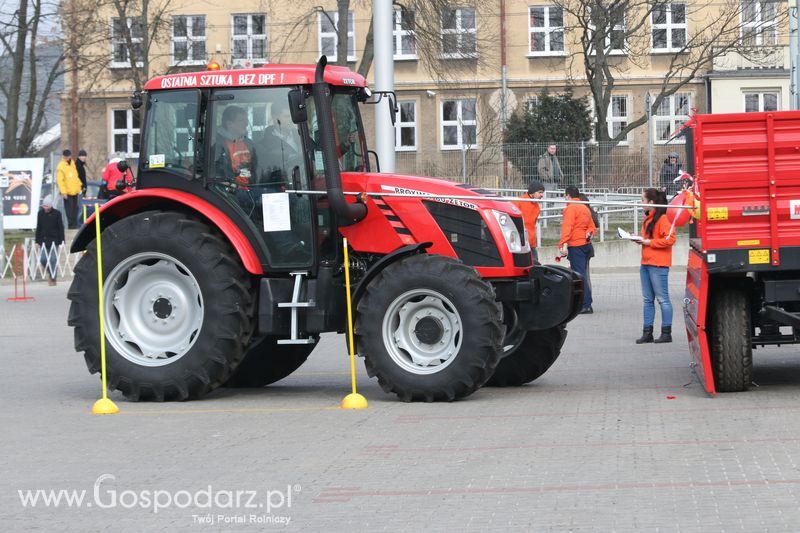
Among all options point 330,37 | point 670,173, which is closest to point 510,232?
point 670,173

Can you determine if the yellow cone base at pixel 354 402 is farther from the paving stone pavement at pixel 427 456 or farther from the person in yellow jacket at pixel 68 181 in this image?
the person in yellow jacket at pixel 68 181

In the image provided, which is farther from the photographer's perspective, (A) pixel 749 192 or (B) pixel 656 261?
(B) pixel 656 261

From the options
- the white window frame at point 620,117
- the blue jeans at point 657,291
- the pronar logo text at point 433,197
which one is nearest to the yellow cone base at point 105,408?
the pronar logo text at point 433,197

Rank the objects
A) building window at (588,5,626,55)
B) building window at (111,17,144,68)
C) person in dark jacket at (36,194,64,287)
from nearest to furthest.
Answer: person in dark jacket at (36,194,64,287), building window at (588,5,626,55), building window at (111,17,144,68)

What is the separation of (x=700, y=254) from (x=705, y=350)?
2.55 feet

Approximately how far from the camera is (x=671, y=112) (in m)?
49.5

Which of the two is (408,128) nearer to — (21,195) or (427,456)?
(21,195)

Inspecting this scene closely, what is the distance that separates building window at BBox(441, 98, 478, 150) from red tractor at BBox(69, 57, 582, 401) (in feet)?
109

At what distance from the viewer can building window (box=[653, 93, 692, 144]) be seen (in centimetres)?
4834

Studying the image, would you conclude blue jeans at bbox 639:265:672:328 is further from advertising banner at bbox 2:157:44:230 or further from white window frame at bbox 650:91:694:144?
white window frame at bbox 650:91:694:144

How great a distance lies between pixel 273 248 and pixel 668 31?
4036cm

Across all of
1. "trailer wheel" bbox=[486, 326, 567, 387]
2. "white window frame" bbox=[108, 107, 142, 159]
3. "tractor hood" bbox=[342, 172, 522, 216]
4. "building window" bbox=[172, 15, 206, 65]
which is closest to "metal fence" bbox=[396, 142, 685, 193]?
"building window" bbox=[172, 15, 206, 65]

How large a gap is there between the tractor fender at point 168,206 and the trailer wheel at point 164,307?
0.13 metres

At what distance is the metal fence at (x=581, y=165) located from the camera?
31.5 metres
